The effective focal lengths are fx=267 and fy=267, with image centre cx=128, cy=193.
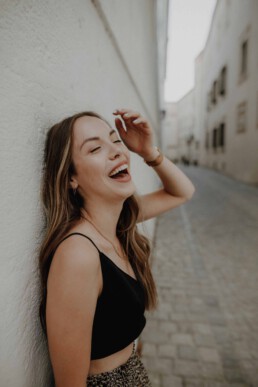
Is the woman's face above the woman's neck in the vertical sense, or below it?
above

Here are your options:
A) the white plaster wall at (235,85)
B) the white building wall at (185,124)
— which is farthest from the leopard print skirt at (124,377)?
the white building wall at (185,124)

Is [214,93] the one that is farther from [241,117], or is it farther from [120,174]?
[120,174]

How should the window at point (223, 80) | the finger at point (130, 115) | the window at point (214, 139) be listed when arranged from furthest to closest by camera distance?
1. the window at point (214, 139)
2. the window at point (223, 80)
3. the finger at point (130, 115)

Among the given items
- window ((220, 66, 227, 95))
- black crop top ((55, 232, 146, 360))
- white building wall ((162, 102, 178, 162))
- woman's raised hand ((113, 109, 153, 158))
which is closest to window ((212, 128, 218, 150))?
window ((220, 66, 227, 95))

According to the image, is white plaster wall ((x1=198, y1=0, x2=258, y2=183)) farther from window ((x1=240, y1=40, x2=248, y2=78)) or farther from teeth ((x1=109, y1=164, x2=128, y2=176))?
teeth ((x1=109, y1=164, x2=128, y2=176))

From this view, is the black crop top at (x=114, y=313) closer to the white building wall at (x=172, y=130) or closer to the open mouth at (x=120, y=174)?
the open mouth at (x=120, y=174)

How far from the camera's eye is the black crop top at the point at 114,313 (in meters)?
1.11

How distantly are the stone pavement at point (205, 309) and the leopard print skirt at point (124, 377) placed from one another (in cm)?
105

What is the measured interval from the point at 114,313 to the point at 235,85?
672 inches

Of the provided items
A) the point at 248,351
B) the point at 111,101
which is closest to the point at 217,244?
the point at 248,351

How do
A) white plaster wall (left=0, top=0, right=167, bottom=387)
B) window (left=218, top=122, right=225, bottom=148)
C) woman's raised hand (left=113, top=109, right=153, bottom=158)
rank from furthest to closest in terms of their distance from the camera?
window (left=218, top=122, right=225, bottom=148) < woman's raised hand (left=113, top=109, right=153, bottom=158) < white plaster wall (left=0, top=0, right=167, bottom=387)

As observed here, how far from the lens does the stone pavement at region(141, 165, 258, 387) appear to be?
2412 millimetres

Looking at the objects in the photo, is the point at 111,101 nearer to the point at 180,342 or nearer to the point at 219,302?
the point at 180,342

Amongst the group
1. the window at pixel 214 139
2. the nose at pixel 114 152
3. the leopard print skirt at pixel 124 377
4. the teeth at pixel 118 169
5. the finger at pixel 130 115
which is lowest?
the window at pixel 214 139
